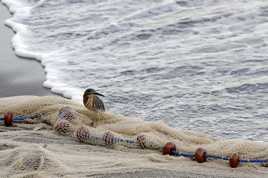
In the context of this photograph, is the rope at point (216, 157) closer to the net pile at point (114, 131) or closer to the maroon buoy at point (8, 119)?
the net pile at point (114, 131)

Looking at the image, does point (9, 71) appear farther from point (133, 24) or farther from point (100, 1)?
point (100, 1)

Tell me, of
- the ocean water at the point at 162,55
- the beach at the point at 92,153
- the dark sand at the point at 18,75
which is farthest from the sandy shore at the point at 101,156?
the dark sand at the point at 18,75

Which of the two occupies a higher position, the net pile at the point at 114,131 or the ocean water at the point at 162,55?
the ocean water at the point at 162,55

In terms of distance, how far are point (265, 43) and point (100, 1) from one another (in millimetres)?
3549

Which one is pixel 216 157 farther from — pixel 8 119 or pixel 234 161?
pixel 8 119

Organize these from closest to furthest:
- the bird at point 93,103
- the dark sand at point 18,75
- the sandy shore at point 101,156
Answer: the sandy shore at point 101,156
the bird at point 93,103
the dark sand at point 18,75

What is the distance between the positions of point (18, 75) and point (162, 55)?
1.70 m

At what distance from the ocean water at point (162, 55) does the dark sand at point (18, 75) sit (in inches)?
4.5

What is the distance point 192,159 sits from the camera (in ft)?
12.8

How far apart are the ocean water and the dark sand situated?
11 centimetres

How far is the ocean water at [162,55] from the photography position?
5.73 m

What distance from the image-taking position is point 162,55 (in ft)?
23.9

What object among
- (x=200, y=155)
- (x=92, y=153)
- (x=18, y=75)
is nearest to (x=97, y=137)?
(x=92, y=153)

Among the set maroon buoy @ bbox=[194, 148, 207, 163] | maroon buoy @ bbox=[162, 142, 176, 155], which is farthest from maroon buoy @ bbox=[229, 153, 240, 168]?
maroon buoy @ bbox=[162, 142, 176, 155]
